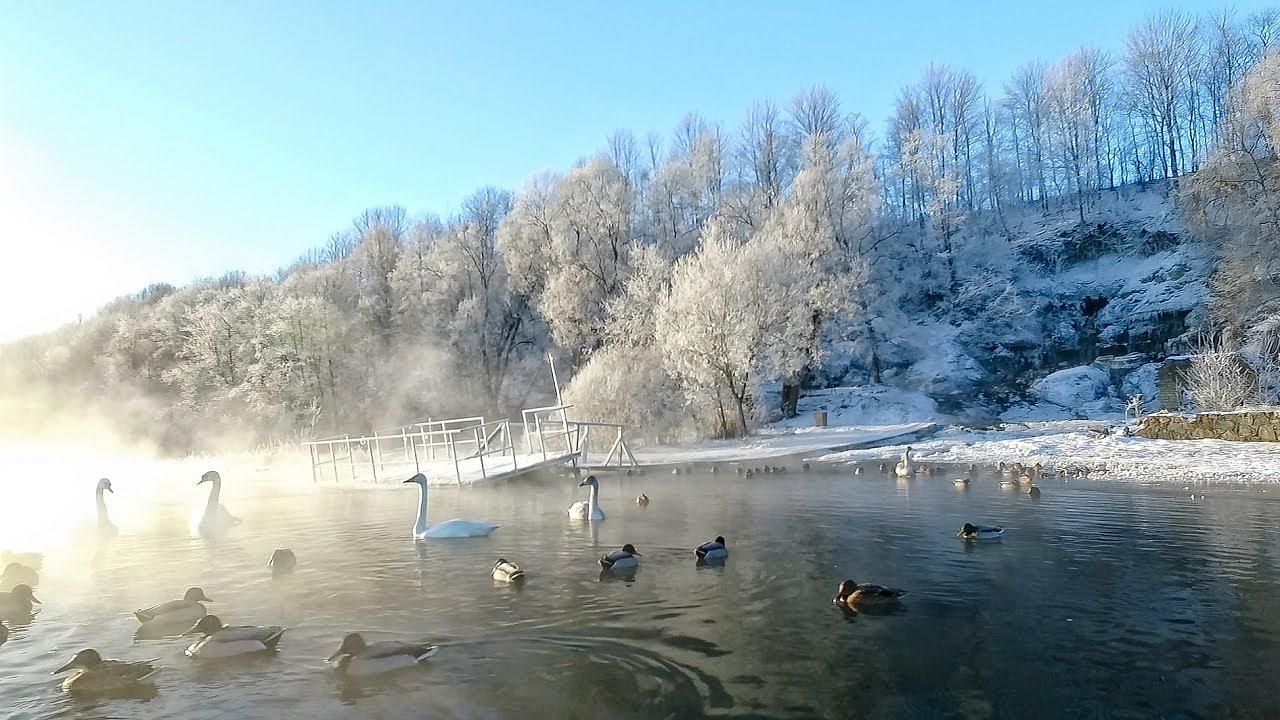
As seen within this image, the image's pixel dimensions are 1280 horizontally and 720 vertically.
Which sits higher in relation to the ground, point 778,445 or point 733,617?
point 733,617

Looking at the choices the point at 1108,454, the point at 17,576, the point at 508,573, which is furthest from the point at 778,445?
the point at 17,576

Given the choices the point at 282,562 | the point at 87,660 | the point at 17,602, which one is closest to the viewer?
the point at 87,660

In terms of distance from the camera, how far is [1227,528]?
13.2 meters

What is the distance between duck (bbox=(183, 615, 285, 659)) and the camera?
24.3 ft

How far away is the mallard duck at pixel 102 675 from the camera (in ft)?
21.7

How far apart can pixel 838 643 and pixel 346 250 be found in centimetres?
7365

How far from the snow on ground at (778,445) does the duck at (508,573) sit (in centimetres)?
2029

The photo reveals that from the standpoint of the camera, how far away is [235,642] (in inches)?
293

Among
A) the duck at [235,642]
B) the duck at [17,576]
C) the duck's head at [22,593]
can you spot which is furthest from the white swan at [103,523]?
the duck at [235,642]

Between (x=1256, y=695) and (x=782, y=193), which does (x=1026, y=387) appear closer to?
(x=782, y=193)

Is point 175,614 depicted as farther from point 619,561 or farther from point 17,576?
point 619,561

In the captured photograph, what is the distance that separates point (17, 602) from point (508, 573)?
6.43 metres

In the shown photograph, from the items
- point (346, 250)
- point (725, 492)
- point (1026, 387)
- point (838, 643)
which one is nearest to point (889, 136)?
point (1026, 387)

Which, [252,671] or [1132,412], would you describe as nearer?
[252,671]
